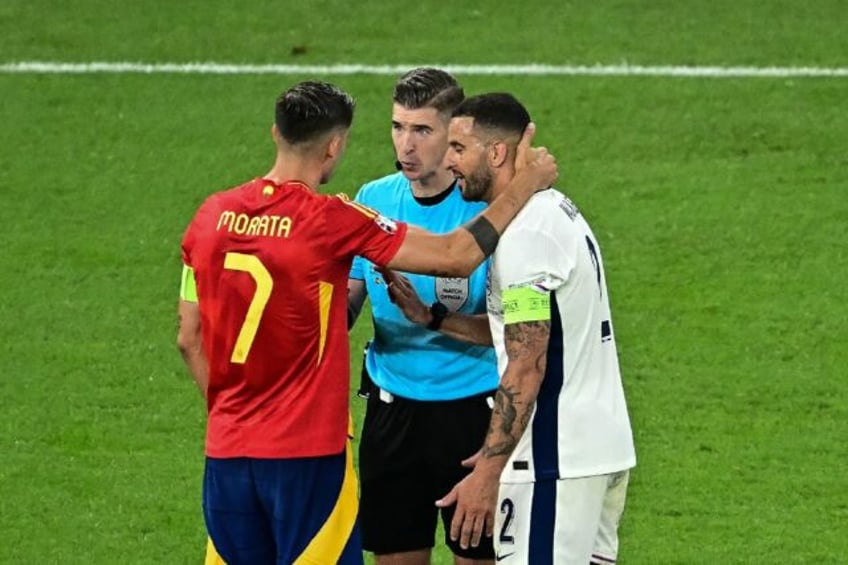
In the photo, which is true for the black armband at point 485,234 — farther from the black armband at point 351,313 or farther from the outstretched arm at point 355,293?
the outstretched arm at point 355,293

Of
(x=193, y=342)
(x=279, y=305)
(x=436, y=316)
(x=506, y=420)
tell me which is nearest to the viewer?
(x=279, y=305)

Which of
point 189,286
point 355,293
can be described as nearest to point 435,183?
point 355,293

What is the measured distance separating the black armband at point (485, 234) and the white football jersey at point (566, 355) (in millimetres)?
35

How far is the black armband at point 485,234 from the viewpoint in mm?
5781

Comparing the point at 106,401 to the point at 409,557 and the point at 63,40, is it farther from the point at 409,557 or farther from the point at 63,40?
the point at 63,40

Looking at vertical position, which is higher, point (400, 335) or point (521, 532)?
point (400, 335)

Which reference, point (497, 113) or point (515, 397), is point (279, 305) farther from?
point (497, 113)

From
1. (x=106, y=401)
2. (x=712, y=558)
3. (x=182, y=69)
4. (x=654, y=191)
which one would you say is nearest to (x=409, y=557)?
(x=712, y=558)

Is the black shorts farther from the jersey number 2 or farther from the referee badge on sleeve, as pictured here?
the jersey number 2

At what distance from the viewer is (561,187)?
12.2 meters

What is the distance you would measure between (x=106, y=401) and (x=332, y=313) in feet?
14.1

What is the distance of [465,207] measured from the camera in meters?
6.52

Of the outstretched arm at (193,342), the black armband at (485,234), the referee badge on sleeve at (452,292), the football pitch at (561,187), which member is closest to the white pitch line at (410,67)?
the football pitch at (561,187)

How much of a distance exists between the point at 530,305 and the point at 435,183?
39.6 inches
